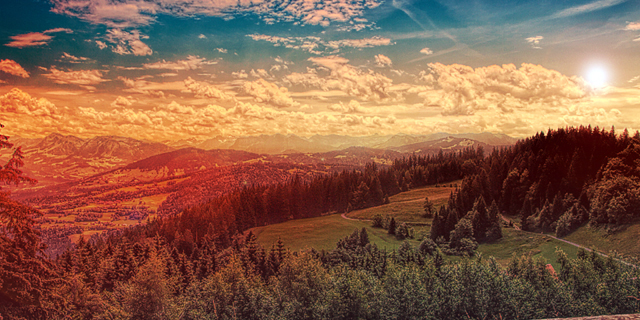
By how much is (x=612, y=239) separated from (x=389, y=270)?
158 ft

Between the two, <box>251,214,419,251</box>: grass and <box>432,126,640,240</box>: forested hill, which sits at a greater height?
<box>432,126,640,240</box>: forested hill

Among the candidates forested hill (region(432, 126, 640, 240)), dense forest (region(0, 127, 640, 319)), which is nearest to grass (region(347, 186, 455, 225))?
forested hill (region(432, 126, 640, 240))

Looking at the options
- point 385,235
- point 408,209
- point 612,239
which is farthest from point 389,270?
point 408,209

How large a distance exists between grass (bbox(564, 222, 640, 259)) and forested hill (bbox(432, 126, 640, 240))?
3096 millimetres

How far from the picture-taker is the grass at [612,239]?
55.9m

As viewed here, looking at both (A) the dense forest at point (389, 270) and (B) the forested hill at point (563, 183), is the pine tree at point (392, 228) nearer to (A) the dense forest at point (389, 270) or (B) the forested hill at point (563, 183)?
(B) the forested hill at point (563, 183)

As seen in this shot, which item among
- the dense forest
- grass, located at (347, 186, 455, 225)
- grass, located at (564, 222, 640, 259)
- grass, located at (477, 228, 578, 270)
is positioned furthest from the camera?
grass, located at (347, 186, 455, 225)

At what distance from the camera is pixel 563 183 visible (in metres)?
96.1

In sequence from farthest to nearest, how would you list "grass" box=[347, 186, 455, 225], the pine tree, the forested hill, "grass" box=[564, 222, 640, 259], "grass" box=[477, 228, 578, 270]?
"grass" box=[347, 186, 455, 225]
the pine tree
the forested hill
"grass" box=[477, 228, 578, 270]
"grass" box=[564, 222, 640, 259]

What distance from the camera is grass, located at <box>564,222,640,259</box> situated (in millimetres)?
55862

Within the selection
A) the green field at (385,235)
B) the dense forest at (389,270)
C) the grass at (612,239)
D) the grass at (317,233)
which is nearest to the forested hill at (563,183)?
the dense forest at (389,270)

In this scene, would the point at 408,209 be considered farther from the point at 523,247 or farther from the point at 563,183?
the point at 523,247

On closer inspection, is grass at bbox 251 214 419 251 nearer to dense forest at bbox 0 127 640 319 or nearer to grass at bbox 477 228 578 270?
dense forest at bbox 0 127 640 319

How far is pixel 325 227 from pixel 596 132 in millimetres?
101223
